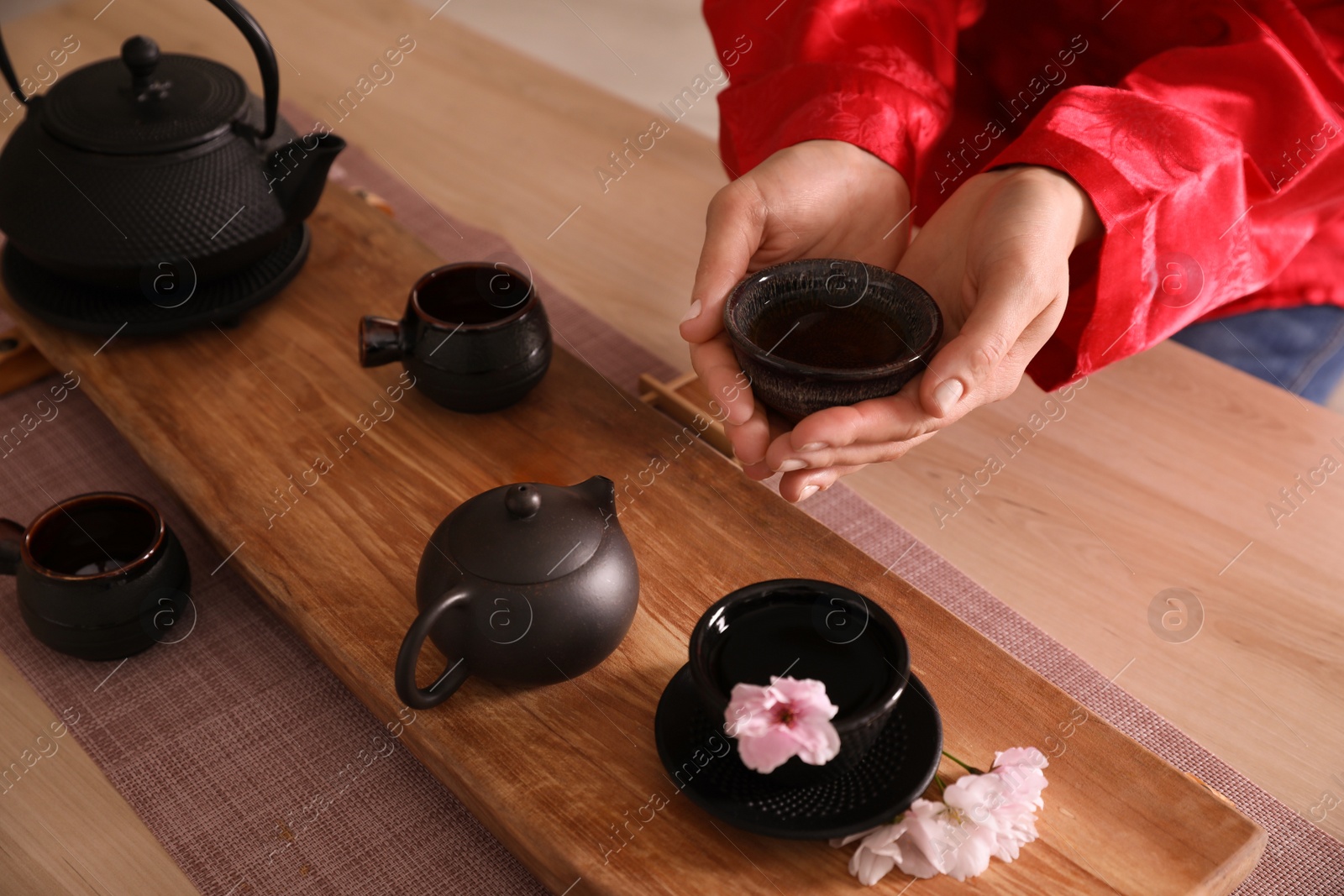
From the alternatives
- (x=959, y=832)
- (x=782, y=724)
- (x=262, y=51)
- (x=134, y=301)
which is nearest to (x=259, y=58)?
(x=262, y=51)

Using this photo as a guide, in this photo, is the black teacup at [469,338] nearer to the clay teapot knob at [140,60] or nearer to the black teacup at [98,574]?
the black teacup at [98,574]

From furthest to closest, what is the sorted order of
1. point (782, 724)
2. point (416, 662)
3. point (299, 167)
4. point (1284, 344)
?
1. point (1284, 344)
2. point (299, 167)
3. point (416, 662)
4. point (782, 724)

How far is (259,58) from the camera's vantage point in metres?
1.17

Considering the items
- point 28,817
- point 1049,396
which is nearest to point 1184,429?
point 1049,396

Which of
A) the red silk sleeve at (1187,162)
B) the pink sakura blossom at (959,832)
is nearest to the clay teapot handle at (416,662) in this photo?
the pink sakura blossom at (959,832)

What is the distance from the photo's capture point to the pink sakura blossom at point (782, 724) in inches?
26.9

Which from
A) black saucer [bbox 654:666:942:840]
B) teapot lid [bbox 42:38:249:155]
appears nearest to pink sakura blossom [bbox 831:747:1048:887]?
black saucer [bbox 654:666:942:840]

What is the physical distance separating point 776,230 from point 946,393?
36 cm

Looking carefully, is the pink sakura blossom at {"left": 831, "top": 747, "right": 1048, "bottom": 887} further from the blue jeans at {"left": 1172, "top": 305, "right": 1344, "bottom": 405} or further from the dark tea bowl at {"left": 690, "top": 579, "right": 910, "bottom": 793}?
the blue jeans at {"left": 1172, "top": 305, "right": 1344, "bottom": 405}

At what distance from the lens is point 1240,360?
141 centimetres

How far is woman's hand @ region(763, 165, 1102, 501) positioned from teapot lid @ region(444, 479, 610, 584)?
8.4 inches

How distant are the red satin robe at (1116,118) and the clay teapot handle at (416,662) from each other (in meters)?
0.69

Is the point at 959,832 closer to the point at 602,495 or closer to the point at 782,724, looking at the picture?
the point at 782,724

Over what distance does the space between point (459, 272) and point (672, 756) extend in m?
0.61
